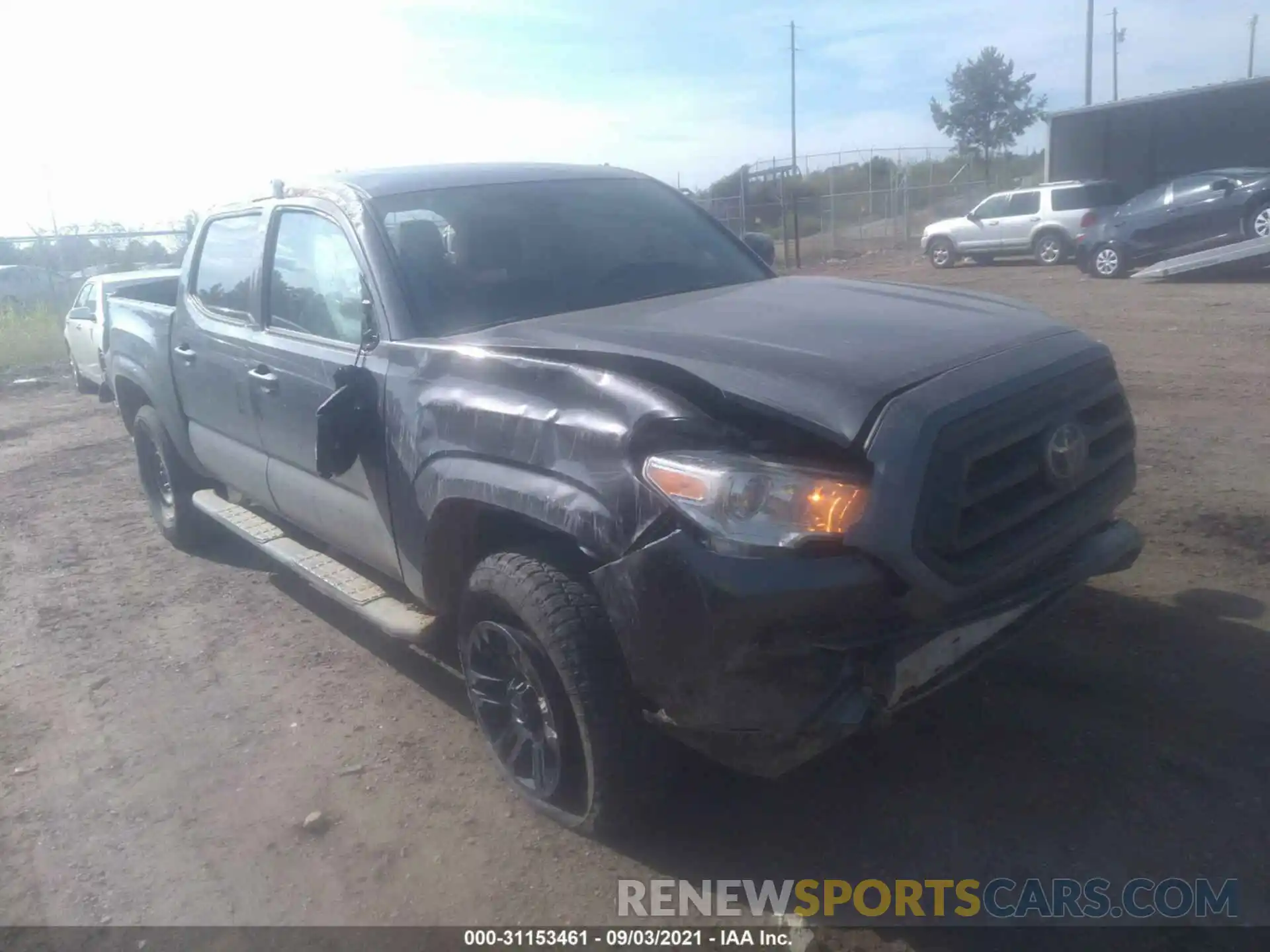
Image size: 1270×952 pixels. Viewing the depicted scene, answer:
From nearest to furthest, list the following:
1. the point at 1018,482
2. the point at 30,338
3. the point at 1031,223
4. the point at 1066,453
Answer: the point at 1018,482 → the point at 1066,453 → the point at 30,338 → the point at 1031,223

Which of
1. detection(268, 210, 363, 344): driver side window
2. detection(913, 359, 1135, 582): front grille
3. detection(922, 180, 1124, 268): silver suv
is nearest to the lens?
detection(913, 359, 1135, 582): front grille

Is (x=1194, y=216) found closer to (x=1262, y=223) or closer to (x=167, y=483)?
(x=1262, y=223)

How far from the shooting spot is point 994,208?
21781mm

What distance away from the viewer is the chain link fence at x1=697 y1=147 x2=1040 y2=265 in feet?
101

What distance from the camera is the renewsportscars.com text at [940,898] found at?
108 inches

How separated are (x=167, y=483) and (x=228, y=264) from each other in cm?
193

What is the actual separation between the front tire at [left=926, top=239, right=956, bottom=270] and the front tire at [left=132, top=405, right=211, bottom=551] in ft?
63.7

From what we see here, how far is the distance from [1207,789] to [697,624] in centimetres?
175

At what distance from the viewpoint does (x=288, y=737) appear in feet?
13.4

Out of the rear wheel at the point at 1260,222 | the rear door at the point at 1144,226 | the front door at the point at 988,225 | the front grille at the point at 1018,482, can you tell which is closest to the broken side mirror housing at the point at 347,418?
the front grille at the point at 1018,482

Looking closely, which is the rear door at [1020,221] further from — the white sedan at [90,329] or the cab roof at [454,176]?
the cab roof at [454,176]

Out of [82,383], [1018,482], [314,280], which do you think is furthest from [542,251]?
[82,383]

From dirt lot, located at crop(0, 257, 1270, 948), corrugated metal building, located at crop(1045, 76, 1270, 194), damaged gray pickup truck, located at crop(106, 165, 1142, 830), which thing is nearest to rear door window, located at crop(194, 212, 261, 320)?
damaged gray pickup truck, located at crop(106, 165, 1142, 830)

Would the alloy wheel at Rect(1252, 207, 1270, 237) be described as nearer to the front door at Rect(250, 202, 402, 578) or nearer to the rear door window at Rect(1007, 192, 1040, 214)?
the rear door window at Rect(1007, 192, 1040, 214)
